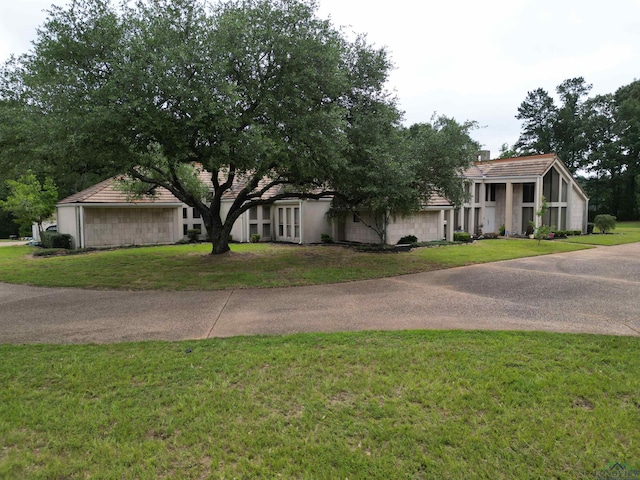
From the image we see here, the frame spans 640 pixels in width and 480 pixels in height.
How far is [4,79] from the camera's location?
11742 millimetres

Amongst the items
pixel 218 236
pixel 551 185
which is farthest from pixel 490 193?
pixel 218 236

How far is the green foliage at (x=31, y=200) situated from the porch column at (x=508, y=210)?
96.9ft

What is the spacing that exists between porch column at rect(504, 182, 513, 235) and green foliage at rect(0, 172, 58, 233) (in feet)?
96.9

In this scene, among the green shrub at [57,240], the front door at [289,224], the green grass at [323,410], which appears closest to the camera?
the green grass at [323,410]

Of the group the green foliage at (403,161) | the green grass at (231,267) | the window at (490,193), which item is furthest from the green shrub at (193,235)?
the window at (490,193)

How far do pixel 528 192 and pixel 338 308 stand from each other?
23861mm

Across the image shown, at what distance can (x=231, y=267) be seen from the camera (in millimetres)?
12969

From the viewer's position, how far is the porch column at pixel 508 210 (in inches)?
1048

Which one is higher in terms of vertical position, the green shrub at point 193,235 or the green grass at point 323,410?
the green shrub at point 193,235

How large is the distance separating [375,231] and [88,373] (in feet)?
53.2

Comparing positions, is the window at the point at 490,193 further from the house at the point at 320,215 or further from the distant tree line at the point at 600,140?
the distant tree line at the point at 600,140

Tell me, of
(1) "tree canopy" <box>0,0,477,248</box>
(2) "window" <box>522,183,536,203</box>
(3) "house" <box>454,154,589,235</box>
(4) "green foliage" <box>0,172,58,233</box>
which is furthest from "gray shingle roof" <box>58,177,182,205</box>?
(2) "window" <box>522,183,536,203</box>

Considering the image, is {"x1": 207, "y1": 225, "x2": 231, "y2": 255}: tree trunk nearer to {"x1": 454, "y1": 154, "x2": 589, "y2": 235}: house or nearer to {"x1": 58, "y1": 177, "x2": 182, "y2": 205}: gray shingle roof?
{"x1": 58, "y1": 177, "x2": 182, "y2": 205}: gray shingle roof

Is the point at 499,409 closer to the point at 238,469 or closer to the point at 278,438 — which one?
the point at 278,438
